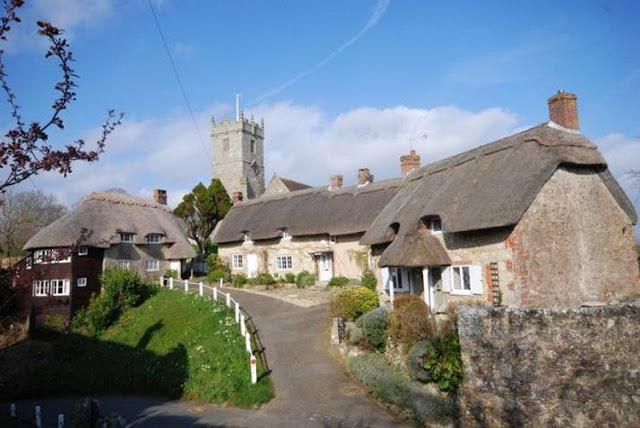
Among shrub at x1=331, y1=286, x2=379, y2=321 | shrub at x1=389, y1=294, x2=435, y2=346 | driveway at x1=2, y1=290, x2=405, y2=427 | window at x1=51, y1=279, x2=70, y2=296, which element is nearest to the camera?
driveway at x1=2, y1=290, x2=405, y2=427

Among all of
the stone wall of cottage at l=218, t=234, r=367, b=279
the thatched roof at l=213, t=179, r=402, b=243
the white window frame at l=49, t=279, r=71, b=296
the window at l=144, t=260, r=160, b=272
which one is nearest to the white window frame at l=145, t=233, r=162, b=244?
the window at l=144, t=260, r=160, b=272

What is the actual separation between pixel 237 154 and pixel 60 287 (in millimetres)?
37074

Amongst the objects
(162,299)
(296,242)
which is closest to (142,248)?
(162,299)

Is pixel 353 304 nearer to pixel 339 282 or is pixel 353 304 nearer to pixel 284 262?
pixel 339 282

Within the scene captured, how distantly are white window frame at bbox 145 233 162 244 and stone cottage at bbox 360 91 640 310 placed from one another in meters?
21.1

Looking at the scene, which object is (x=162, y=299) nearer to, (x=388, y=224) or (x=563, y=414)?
(x=388, y=224)

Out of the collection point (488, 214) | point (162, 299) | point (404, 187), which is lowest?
point (162, 299)

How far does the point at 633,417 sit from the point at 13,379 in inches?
981

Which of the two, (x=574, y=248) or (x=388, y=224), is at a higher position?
(x=388, y=224)

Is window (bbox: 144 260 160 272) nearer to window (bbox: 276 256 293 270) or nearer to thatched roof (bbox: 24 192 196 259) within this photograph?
thatched roof (bbox: 24 192 196 259)

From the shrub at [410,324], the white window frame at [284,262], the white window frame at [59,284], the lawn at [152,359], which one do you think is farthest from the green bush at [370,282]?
the white window frame at [59,284]

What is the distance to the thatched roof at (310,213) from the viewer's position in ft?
92.9

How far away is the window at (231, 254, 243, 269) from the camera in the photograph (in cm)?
3494

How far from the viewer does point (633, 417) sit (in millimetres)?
9578
